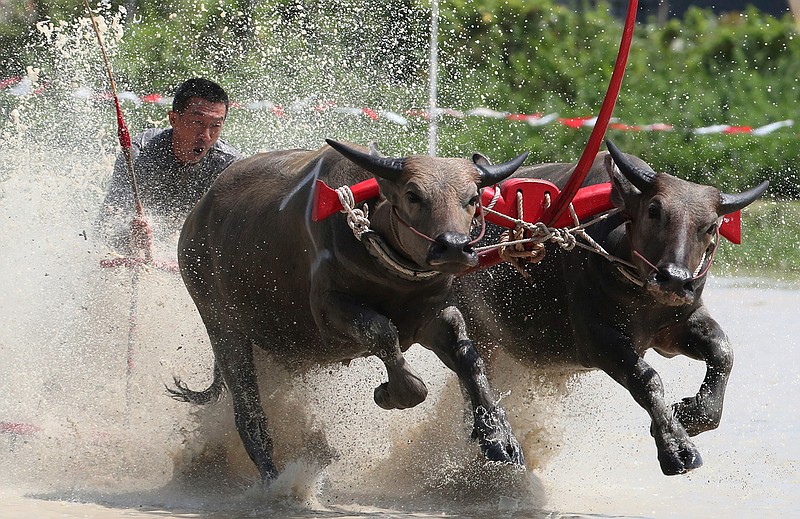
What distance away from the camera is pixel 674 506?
6625 mm

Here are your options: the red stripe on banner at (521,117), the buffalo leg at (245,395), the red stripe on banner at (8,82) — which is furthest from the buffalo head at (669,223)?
the red stripe on banner at (521,117)

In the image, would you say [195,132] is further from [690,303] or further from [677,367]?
[677,367]

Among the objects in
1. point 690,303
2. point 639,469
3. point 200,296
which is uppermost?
→ point 690,303

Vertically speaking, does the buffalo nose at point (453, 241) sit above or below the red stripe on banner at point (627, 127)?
above

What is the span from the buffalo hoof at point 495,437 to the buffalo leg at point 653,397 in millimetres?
540

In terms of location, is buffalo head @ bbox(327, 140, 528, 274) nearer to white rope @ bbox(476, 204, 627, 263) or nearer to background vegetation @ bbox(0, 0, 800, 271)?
white rope @ bbox(476, 204, 627, 263)

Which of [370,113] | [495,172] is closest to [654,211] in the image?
[495,172]

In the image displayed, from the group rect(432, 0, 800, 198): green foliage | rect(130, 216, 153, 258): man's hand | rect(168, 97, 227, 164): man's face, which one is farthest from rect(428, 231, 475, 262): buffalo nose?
rect(432, 0, 800, 198): green foliage

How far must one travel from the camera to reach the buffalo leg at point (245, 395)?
22.1 feet

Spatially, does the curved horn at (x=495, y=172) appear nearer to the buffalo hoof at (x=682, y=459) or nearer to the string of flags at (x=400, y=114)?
the buffalo hoof at (x=682, y=459)

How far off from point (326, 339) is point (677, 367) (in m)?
4.27

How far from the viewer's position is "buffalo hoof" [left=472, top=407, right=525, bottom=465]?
18.5 ft

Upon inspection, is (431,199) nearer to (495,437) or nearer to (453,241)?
(453,241)

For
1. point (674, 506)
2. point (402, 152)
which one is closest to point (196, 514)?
point (674, 506)
